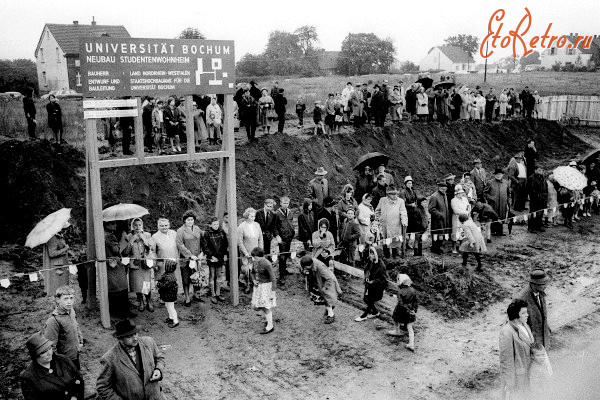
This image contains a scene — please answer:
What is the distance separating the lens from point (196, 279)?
1167 centimetres

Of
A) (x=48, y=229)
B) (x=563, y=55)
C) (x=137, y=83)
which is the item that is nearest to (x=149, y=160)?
(x=137, y=83)

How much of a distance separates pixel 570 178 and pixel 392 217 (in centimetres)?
676

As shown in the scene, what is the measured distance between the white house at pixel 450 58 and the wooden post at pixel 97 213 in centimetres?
10247

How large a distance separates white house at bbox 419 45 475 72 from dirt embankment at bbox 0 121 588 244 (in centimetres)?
8285

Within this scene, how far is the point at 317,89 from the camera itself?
144 ft

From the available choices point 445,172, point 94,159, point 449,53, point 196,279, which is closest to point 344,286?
point 196,279

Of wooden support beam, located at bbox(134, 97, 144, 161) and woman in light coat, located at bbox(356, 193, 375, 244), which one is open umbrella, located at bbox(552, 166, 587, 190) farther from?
wooden support beam, located at bbox(134, 97, 144, 161)

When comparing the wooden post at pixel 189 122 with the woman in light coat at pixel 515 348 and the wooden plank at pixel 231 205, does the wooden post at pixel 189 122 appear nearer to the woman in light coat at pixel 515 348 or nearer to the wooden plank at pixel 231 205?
the wooden plank at pixel 231 205

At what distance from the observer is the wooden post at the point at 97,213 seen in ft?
33.1

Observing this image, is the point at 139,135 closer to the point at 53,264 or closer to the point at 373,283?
the point at 53,264

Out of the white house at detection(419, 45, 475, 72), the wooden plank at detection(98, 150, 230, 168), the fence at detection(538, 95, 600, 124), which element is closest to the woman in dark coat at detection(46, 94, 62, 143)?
the wooden plank at detection(98, 150, 230, 168)

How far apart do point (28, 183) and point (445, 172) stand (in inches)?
688

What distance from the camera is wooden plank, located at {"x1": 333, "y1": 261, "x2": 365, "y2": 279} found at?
43.5 ft

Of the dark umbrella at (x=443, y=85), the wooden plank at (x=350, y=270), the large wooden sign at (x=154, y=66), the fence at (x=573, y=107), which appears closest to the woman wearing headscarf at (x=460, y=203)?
the wooden plank at (x=350, y=270)
